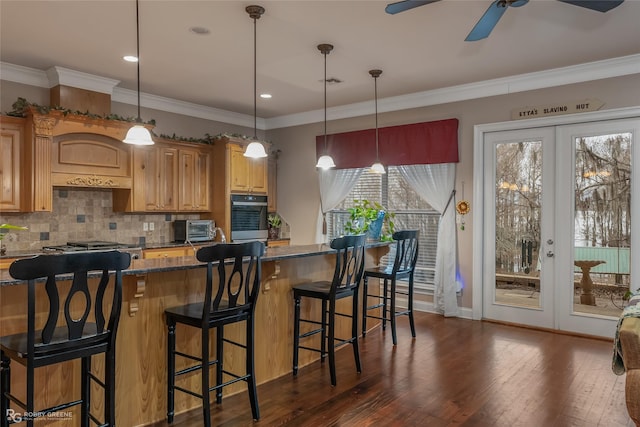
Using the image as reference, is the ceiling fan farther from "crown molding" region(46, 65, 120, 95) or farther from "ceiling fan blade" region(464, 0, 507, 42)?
"crown molding" region(46, 65, 120, 95)

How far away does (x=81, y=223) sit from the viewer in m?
5.05

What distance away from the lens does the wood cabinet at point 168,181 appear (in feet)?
17.2

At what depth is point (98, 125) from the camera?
4.78 meters

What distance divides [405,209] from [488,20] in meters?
3.26

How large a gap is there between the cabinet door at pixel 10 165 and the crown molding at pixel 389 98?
615mm

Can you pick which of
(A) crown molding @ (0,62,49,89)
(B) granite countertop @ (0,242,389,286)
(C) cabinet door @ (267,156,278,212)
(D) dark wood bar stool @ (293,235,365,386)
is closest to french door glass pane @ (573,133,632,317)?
(D) dark wood bar stool @ (293,235,365,386)

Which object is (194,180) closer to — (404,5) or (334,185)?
(334,185)

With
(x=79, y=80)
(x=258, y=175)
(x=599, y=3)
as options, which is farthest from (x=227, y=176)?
(x=599, y=3)

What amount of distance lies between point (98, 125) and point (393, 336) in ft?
12.3

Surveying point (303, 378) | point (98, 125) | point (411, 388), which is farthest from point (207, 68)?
point (411, 388)

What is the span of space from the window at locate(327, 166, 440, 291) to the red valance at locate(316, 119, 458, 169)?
0.25 m

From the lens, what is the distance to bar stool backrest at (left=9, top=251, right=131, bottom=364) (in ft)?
6.02

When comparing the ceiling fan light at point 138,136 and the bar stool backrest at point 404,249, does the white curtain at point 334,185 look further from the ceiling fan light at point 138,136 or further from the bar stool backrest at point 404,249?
the ceiling fan light at point 138,136

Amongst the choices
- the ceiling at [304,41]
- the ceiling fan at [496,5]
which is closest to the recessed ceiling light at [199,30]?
the ceiling at [304,41]
